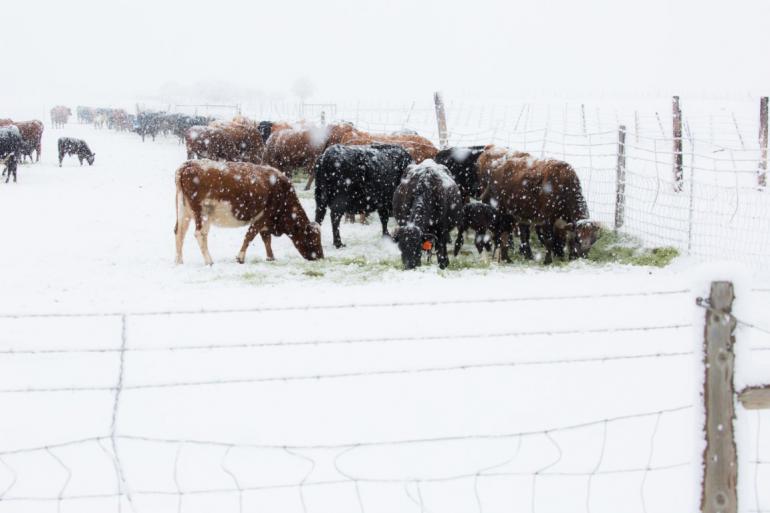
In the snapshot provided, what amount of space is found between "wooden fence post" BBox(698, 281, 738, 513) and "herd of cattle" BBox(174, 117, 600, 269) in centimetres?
670

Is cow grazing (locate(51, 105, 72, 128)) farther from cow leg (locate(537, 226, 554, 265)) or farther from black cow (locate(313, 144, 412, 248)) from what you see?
cow leg (locate(537, 226, 554, 265))

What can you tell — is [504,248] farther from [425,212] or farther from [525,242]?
[425,212]

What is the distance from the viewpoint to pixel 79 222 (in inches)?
Answer: 490

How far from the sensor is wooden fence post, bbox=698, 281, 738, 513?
7.23 ft

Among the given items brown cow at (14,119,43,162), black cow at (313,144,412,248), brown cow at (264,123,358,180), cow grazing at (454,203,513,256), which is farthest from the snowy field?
brown cow at (14,119,43,162)

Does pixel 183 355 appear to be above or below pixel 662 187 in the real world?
below

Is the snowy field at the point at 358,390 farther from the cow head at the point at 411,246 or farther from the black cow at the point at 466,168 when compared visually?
the black cow at the point at 466,168

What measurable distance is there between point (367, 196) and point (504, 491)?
27.3 ft

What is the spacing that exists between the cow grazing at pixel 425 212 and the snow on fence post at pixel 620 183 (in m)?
3.03

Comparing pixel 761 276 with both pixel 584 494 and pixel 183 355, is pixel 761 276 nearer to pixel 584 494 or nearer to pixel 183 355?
pixel 584 494

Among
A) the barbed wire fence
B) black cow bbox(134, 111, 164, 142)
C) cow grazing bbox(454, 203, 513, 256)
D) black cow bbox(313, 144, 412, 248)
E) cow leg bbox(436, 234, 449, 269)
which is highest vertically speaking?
black cow bbox(134, 111, 164, 142)

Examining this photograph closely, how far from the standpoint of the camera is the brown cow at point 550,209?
9523mm

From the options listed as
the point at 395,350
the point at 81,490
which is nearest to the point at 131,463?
the point at 81,490

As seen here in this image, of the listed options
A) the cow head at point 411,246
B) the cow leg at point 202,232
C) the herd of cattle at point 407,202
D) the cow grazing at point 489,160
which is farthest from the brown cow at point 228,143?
the cow head at point 411,246
